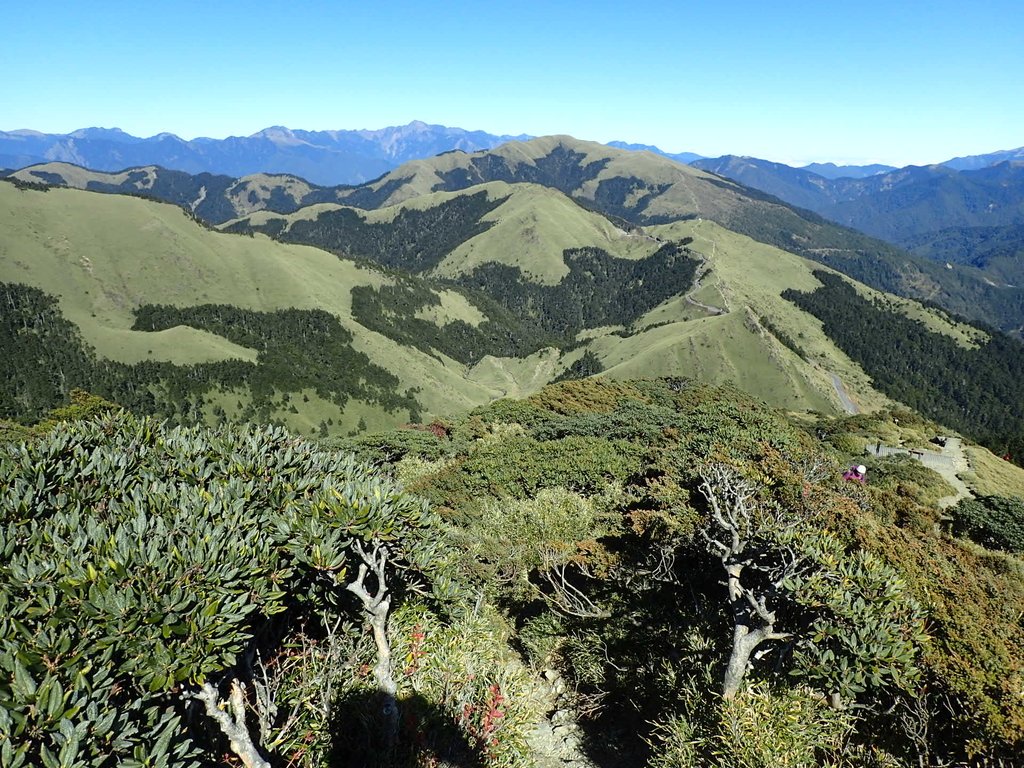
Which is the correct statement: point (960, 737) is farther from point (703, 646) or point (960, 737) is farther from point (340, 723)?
point (340, 723)

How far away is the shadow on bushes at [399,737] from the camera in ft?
51.2

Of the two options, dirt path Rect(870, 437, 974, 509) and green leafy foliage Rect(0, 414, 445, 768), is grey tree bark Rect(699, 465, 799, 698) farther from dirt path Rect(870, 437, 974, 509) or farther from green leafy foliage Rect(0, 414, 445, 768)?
dirt path Rect(870, 437, 974, 509)

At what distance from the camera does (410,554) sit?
17.8 metres

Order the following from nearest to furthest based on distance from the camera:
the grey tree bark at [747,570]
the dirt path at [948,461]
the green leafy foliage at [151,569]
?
1. the green leafy foliage at [151,569]
2. the grey tree bark at [747,570]
3. the dirt path at [948,461]

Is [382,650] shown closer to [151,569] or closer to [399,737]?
[399,737]

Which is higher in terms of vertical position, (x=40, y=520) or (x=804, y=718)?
(x=40, y=520)

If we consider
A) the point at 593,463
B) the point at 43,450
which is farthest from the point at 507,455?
the point at 43,450

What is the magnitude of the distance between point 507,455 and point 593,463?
9153 mm

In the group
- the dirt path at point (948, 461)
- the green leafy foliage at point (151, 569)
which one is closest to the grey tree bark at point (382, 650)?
the green leafy foliage at point (151, 569)

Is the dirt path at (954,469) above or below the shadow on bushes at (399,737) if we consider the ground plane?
below

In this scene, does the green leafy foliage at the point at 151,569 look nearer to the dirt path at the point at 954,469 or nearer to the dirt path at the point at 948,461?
the dirt path at the point at 954,469

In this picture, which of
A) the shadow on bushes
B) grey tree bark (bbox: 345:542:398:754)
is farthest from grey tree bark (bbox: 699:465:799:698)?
grey tree bark (bbox: 345:542:398:754)

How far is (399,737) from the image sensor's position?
15930 millimetres

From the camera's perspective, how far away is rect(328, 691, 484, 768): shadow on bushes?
15.6 m
